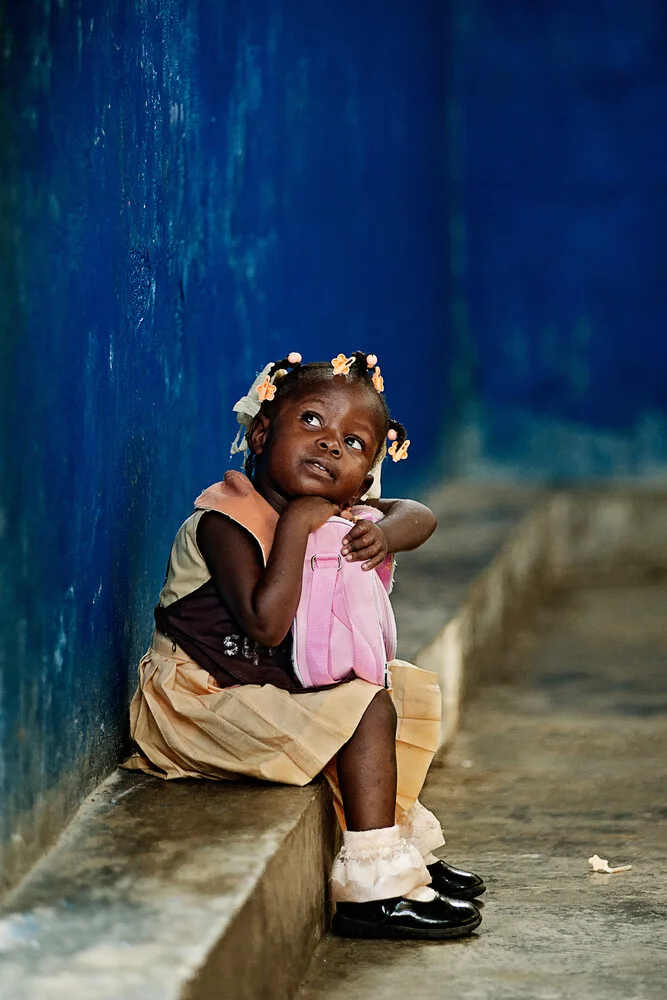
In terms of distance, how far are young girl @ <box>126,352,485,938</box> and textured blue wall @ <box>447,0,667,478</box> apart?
5.21m

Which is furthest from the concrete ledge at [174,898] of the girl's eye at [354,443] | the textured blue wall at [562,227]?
the textured blue wall at [562,227]

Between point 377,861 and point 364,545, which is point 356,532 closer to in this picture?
point 364,545

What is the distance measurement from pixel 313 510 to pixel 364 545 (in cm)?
13

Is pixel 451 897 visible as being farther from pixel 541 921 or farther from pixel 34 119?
pixel 34 119

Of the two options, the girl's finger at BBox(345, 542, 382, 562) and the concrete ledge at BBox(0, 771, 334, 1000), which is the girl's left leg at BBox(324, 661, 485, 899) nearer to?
the concrete ledge at BBox(0, 771, 334, 1000)

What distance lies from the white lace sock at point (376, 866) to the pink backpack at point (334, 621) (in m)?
0.29

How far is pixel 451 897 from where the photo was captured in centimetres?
291

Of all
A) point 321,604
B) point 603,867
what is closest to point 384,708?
point 321,604

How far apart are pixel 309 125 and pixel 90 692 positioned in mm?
2729

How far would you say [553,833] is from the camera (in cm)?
341

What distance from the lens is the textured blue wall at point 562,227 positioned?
8.00m

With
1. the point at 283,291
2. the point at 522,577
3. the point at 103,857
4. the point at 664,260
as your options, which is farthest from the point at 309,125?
the point at 664,260

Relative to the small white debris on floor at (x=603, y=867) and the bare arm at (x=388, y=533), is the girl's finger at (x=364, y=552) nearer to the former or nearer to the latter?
the bare arm at (x=388, y=533)

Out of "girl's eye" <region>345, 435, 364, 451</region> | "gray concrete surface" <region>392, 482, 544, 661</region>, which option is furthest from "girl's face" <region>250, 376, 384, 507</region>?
"gray concrete surface" <region>392, 482, 544, 661</region>
